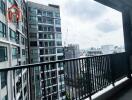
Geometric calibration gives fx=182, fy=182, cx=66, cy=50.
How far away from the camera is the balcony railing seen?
225 cm

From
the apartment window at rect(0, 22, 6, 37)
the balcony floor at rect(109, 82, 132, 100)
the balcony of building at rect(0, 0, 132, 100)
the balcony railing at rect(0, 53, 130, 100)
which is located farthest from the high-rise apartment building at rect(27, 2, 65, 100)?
the balcony railing at rect(0, 53, 130, 100)

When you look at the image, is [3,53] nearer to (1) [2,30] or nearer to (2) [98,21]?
(1) [2,30]

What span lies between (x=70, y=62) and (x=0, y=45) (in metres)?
16.2

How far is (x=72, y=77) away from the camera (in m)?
2.83

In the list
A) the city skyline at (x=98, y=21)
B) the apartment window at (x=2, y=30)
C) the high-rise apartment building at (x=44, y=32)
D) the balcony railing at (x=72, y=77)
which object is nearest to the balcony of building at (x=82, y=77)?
the balcony railing at (x=72, y=77)

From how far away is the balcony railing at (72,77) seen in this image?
2246 mm

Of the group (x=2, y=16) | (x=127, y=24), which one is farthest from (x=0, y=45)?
(x=127, y=24)

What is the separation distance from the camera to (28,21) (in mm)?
41469

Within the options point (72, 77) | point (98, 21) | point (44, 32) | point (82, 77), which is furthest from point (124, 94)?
point (44, 32)

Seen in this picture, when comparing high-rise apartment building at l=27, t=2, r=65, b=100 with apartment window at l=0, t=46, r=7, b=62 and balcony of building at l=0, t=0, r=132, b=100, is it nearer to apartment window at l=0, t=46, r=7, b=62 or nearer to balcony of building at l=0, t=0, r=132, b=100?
apartment window at l=0, t=46, r=7, b=62

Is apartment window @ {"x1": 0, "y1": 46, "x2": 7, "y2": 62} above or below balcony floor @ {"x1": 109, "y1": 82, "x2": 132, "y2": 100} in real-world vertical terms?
above

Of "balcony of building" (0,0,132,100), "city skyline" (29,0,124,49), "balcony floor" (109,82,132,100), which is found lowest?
"balcony floor" (109,82,132,100)

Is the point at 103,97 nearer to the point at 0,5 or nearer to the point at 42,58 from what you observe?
the point at 0,5

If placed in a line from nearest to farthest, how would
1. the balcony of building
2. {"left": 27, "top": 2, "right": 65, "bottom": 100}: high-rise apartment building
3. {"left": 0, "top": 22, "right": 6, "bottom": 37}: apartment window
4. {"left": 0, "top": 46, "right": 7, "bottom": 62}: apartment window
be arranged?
the balcony of building
{"left": 0, "top": 46, "right": 7, "bottom": 62}: apartment window
{"left": 0, "top": 22, "right": 6, "bottom": 37}: apartment window
{"left": 27, "top": 2, "right": 65, "bottom": 100}: high-rise apartment building
